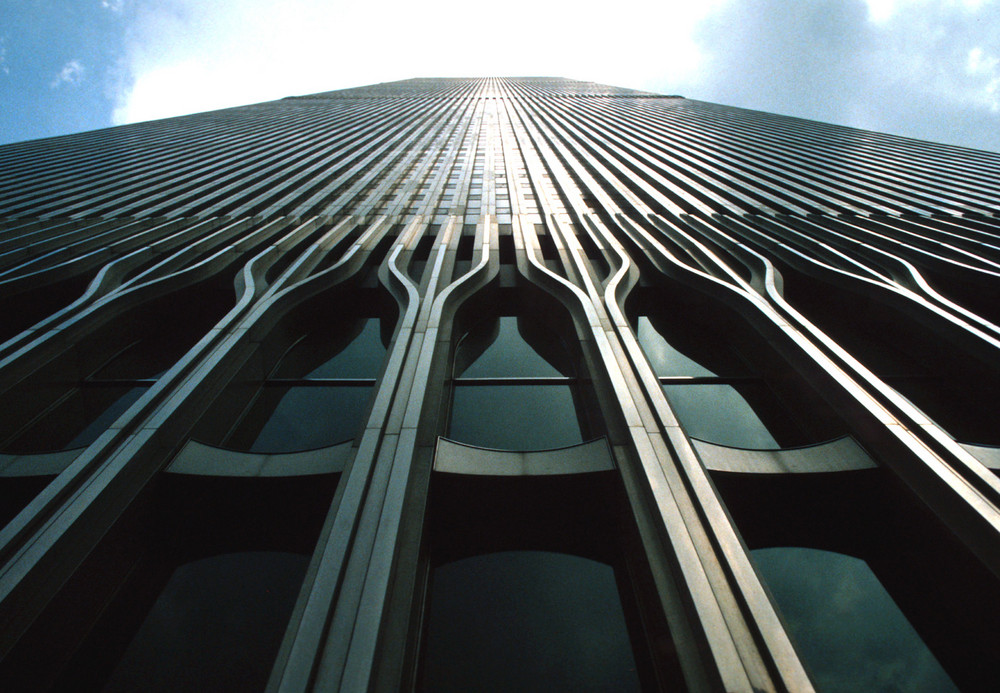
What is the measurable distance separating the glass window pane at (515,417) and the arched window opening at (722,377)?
1735mm

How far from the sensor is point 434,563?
4.84 meters

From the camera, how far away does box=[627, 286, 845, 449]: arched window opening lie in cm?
651

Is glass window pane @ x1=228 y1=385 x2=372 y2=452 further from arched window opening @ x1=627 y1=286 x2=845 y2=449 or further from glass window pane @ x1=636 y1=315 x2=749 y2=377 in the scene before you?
glass window pane @ x1=636 y1=315 x2=749 y2=377

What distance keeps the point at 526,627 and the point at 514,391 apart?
3.75 metres

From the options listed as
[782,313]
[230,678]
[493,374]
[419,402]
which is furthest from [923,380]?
[230,678]

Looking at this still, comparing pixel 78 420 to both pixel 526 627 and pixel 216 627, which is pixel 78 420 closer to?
pixel 216 627

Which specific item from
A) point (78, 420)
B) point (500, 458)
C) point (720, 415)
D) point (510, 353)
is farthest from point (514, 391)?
point (78, 420)

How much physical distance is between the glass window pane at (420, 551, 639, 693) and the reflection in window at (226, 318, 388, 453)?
251 centimetres

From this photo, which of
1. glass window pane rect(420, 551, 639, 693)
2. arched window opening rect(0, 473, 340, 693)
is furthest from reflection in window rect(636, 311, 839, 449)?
arched window opening rect(0, 473, 340, 693)

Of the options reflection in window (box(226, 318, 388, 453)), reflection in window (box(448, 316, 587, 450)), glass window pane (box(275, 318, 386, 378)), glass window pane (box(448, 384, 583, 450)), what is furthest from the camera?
glass window pane (box(275, 318, 386, 378))

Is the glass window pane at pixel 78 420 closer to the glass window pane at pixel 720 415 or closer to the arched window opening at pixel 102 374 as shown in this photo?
the arched window opening at pixel 102 374

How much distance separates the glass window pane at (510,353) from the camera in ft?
25.8

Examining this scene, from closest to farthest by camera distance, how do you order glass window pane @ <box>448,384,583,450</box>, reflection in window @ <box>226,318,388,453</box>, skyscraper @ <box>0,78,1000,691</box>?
skyscraper @ <box>0,78,1000,691</box>, glass window pane @ <box>448,384,583,450</box>, reflection in window @ <box>226,318,388,453</box>

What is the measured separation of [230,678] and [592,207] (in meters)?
15.6
